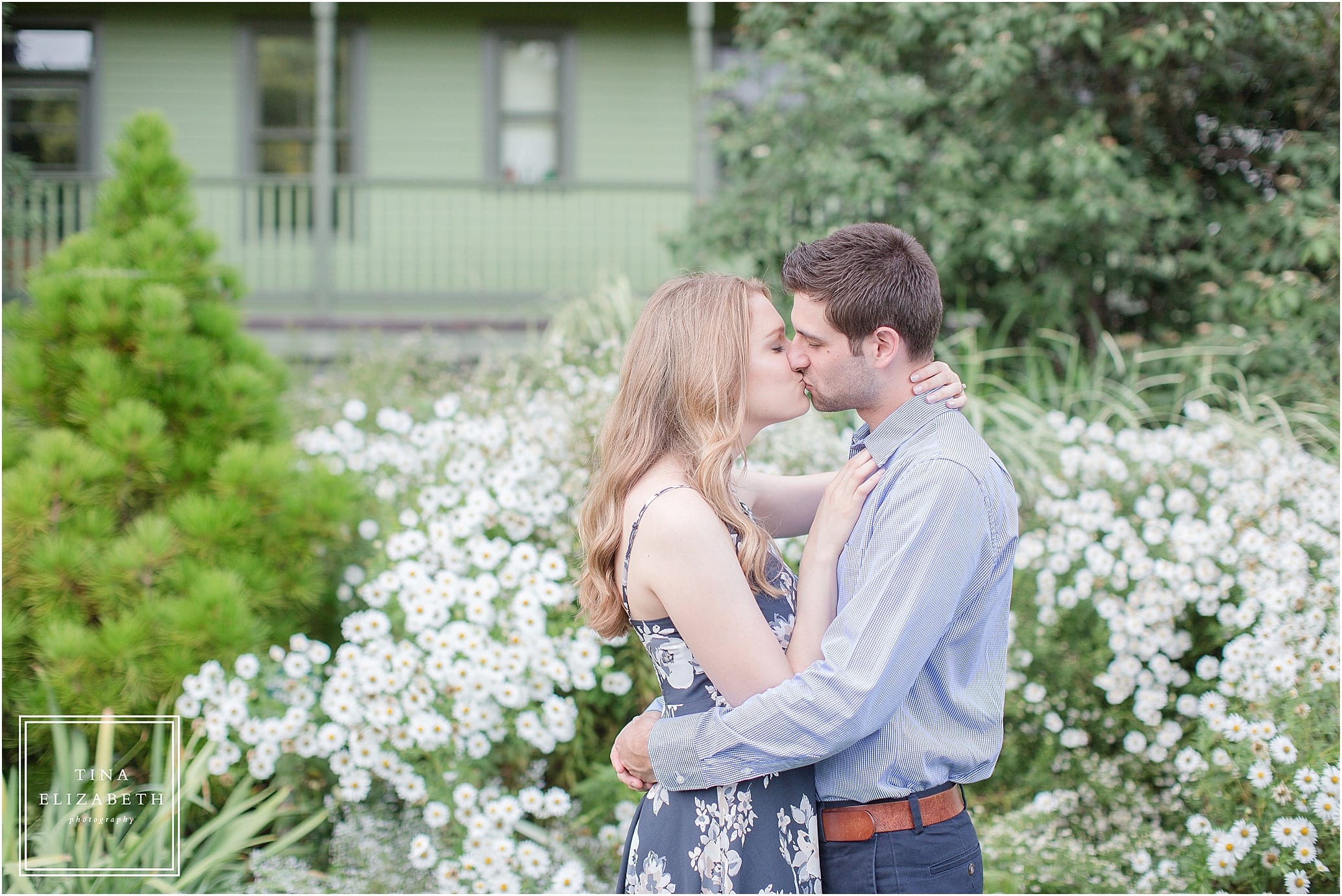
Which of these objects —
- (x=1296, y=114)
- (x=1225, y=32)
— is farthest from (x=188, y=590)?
(x=1296, y=114)

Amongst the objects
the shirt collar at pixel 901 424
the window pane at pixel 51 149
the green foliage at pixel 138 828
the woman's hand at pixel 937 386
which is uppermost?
the window pane at pixel 51 149

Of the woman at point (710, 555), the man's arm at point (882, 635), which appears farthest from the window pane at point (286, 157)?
the man's arm at point (882, 635)

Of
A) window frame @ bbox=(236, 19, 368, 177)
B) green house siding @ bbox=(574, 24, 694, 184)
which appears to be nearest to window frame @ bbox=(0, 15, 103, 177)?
window frame @ bbox=(236, 19, 368, 177)

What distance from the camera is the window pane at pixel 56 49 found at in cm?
1006

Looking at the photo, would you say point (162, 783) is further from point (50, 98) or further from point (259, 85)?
point (50, 98)

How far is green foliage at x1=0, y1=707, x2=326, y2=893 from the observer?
106 inches

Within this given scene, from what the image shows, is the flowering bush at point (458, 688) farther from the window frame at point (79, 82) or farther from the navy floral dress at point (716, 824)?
the window frame at point (79, 82)

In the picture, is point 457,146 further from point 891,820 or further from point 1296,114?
point 891,820

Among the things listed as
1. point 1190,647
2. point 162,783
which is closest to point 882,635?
point 1190,647

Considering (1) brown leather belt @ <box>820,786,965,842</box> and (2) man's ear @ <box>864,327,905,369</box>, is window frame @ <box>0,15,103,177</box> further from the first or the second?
(1) brown leather belt @ <box>820,786,965,842</box>

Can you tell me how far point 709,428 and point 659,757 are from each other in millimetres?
602

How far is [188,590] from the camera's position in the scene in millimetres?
3125

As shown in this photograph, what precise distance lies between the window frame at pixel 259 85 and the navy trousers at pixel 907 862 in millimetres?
9881

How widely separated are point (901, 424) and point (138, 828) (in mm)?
2504
